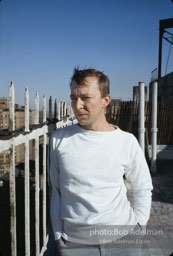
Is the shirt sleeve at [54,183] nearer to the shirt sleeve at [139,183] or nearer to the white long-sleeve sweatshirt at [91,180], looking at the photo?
the white long-sleeve sweatshirt at [91,180]

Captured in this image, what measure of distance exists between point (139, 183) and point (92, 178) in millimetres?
415

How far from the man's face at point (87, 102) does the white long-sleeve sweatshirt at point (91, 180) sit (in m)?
0.09

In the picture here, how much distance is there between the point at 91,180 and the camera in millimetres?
1915

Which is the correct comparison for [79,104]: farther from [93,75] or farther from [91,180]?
[91,180]

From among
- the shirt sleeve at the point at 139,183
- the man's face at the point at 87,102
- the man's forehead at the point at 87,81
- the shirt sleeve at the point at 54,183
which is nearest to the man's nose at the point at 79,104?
the man's face at the point at 87,102

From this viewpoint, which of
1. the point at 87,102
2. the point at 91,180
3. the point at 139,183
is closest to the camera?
the point at 91,180

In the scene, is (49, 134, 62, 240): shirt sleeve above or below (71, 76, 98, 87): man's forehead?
below

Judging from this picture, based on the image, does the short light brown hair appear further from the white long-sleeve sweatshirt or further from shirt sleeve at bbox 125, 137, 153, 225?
shirt sleeve at bbox 125, 137, 153, 225

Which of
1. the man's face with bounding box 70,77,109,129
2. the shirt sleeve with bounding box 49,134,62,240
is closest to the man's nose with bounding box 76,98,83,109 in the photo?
the man's face with bounding box 70,77,109,129

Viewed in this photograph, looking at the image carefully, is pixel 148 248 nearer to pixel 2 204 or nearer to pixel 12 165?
pixel 12 165

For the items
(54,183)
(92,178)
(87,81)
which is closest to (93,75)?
(87,81)

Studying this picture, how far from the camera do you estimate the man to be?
1.92 metres

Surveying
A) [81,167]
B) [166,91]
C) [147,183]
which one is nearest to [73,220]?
[81,167]

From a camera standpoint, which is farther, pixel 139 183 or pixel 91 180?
pixel 139 183
